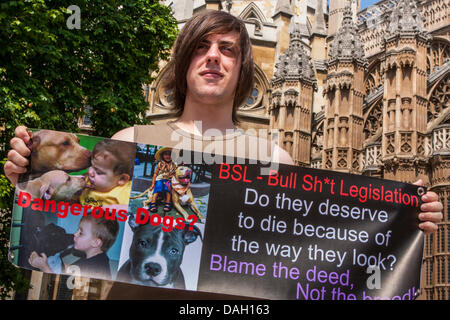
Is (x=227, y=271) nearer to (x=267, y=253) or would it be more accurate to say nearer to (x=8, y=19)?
(x=267, y=253)

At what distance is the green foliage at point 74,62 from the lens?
9.20 metres

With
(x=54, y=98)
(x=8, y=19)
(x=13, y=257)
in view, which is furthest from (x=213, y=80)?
(x=54, y=98)

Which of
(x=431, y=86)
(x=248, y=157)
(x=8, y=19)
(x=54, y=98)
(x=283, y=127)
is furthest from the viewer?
(x=283, y=127)

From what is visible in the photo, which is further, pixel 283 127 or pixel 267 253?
pixel 283 127

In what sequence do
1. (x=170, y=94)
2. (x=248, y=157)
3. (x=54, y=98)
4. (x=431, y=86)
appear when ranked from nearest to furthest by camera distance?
(x=248, y=157)
(x=170, y=94)
(x=54, y=98)
(x=431, y=86)

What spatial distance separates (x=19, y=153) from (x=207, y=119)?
908mm

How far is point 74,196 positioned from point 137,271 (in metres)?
0.49

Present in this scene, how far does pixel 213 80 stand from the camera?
8.55 feet

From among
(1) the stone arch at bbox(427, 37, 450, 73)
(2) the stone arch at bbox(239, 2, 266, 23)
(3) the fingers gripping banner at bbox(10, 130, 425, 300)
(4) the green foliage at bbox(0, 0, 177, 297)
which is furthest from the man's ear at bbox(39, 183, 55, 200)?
(2) the stone arch at bbox(239, 2, 266, 23)

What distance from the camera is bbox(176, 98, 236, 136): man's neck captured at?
8.83 feet

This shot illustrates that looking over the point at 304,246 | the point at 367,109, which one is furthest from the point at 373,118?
the point at 304,246

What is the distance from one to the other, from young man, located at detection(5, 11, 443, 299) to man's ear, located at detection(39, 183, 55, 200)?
0.13 metres

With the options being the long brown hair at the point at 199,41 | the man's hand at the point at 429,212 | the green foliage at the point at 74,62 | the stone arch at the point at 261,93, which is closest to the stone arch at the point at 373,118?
the stone arch at the point at 261,93

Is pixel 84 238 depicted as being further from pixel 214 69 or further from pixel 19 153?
pixel 214 69
